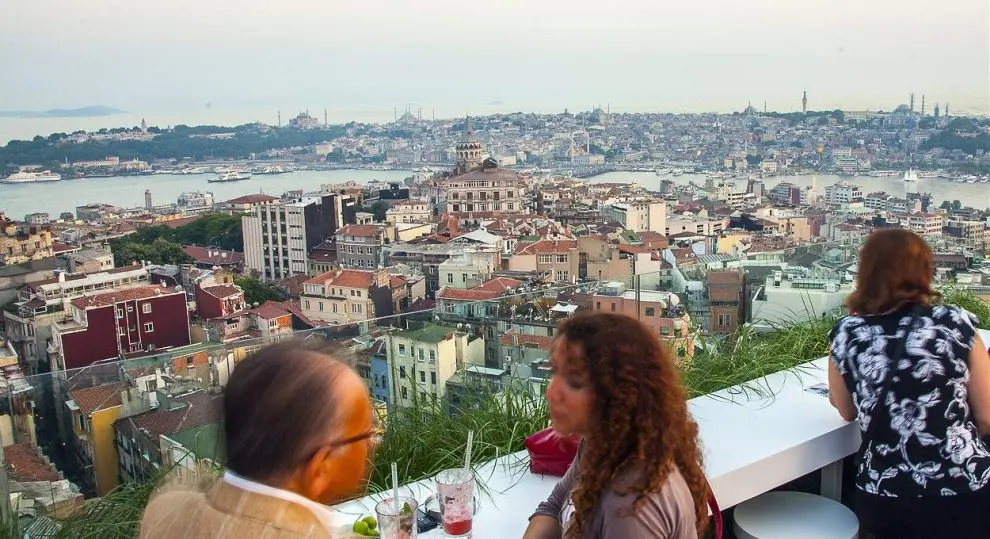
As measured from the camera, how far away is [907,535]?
1333mm

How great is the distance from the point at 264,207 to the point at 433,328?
33.9 metres

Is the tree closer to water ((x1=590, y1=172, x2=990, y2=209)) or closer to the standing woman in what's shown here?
water ((x1=590, y1=172, x2=990, y2=209))

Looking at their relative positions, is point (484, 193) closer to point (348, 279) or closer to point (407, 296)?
point (407, 296)

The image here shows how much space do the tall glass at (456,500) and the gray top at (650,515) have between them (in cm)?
24

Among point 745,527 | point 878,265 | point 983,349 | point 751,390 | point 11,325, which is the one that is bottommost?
point 11,325

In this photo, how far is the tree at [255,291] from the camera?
2619 cm

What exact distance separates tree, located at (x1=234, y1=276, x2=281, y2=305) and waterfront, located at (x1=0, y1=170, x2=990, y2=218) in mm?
21478

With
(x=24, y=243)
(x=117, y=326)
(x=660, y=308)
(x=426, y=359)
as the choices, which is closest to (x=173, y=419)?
(x=426, y=359)

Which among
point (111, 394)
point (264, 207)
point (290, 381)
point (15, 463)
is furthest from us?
point (264, 207)

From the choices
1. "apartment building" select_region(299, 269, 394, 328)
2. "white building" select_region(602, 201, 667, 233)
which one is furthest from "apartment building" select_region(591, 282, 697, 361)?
"white building" select_region(602, 201, 667, 233)

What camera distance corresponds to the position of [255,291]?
26609 millimetres

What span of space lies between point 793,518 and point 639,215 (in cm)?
3453

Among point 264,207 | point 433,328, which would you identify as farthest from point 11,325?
point 433,328

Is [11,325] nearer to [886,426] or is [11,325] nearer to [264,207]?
[264,207]
